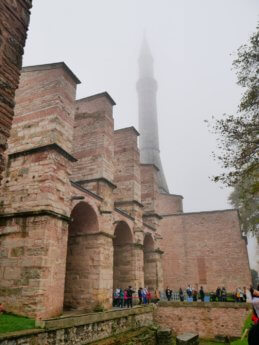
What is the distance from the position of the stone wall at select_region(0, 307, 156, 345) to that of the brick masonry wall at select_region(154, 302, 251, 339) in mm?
1060

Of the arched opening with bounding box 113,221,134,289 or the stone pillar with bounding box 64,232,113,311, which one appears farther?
the arched opening with bounding box 113,221,134,289

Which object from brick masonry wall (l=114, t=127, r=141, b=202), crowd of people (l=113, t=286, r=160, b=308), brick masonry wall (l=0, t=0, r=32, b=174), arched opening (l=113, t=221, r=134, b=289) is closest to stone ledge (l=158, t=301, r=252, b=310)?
crowd of people (l=113, t=286, r=160, b=308)

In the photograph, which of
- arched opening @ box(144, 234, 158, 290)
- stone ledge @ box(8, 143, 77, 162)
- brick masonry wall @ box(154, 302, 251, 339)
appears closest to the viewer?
stone ledge @ box(8, 143, 77, 162)

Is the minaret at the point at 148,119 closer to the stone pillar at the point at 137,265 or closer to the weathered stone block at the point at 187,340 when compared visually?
the stone pillar at the point at 137,265

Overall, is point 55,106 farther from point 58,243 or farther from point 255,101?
point 255,101

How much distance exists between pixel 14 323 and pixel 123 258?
8.55 metres

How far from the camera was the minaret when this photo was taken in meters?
38.9

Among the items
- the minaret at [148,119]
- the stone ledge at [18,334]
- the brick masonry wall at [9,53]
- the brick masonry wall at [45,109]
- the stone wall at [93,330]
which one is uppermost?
the minaret at [148,119]

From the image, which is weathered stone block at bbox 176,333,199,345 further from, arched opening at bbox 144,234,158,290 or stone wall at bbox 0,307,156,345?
arched opening at bbox 144,234,158,290

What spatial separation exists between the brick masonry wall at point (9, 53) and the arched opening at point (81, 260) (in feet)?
27.2

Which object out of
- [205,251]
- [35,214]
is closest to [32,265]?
[35,214]

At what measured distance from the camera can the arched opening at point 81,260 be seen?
438 inches

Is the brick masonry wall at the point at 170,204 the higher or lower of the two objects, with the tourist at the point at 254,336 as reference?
higher

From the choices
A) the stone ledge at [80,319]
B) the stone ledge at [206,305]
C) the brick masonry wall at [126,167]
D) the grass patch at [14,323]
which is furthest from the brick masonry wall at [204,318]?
the grass patch at [14,323]
